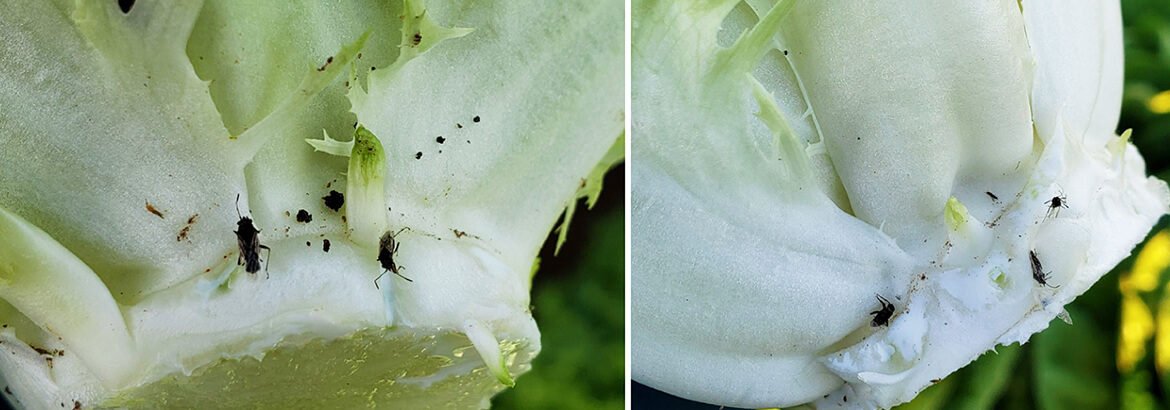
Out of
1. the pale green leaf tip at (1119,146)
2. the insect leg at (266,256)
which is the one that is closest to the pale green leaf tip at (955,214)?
the pale green leaf tip at (1119,146)

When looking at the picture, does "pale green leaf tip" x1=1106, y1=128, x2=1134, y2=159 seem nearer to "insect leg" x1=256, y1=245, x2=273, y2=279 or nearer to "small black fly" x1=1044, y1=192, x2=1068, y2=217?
"small black fly" x1=1044, y1=192, x2=1068, y2=217

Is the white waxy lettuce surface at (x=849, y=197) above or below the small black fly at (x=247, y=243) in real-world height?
below

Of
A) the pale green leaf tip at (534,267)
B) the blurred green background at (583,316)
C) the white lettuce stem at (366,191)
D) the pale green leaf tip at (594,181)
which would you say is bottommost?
the blurred green background at (583,316)

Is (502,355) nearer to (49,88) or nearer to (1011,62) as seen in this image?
(49,88)

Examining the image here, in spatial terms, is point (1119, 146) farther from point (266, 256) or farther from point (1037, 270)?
point (266, 256)

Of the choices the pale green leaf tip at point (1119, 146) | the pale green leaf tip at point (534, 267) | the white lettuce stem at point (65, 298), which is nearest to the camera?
the white lettuce stem at point (65, 298)

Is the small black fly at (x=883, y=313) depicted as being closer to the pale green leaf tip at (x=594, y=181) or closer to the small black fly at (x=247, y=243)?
the pale green leaf tip at (x=594, y=181)

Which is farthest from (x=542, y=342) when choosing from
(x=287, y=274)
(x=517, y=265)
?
(x=287, y=274)

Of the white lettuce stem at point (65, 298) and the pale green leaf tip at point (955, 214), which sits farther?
the pale green leaf tip at point (955, 214)

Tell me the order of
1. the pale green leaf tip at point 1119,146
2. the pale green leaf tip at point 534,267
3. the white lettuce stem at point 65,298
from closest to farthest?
the white lettuce stem at point 65,298
the pale green leaf tip at point 534,267
the pale green leaf tip at point 1119,146
